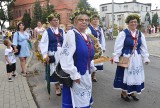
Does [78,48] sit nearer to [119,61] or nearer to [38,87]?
[119,61]

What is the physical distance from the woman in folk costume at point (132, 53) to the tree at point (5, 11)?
8042cm

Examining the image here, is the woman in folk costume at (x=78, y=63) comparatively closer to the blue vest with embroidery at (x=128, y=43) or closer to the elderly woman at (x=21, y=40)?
the blue vest with embroidery at (x=128, y=43)

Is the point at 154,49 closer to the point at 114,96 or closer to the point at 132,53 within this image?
the point at 114,96

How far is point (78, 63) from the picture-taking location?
438 centimetres

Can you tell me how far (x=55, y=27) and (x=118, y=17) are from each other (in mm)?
73097

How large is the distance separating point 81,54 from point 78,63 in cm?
15

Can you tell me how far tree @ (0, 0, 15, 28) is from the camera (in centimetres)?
8350

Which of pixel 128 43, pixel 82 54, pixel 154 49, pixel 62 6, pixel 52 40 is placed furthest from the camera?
pixel 62 6

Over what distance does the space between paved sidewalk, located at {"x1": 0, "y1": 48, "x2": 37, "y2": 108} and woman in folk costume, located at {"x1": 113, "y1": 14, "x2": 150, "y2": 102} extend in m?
2.09

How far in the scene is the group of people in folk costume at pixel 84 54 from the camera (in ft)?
14.1

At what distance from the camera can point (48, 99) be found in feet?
22.3

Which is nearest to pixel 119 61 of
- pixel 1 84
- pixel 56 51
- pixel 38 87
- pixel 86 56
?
pixel 56 51

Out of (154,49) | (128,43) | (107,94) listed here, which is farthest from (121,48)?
(154,49)

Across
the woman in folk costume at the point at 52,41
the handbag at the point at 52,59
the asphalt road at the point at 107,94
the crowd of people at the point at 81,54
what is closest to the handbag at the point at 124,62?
the crowd of people at the point at 81,54
